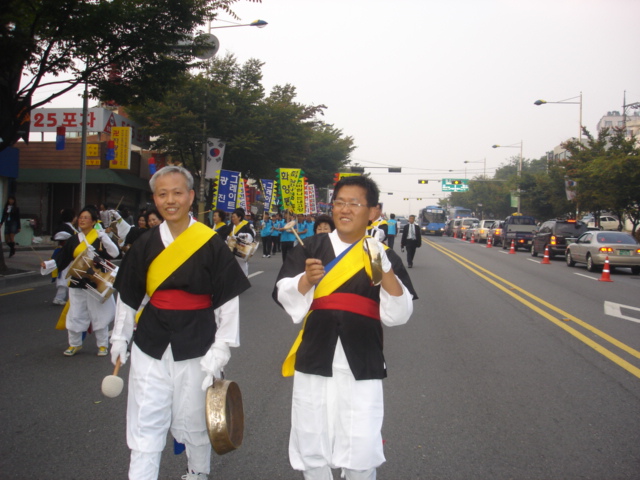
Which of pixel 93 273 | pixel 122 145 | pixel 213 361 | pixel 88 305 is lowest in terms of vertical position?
pixel 88 305

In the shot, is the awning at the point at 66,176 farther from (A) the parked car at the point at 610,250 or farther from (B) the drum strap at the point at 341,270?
(B) the drum strap at the point at 341,270

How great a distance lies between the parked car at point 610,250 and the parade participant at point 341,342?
17757mm

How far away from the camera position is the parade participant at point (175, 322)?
10.2 feet

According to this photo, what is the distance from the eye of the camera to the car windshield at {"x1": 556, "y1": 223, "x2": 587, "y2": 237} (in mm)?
24656

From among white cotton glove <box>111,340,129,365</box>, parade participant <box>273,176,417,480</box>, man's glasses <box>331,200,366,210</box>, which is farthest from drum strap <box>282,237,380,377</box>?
white cotton glove <box>111,340,129,365</box>

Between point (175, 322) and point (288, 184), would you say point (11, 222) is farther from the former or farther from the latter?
point (175, 322)

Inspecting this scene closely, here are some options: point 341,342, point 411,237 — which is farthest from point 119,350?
point 411,237

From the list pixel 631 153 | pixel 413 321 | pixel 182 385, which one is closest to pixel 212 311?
pixel 182 385

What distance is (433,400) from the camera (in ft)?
17.0

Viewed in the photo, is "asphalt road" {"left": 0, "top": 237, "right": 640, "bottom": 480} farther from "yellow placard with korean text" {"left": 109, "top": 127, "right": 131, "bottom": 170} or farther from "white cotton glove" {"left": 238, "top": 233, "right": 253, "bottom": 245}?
"yellow placard with korean text" {"left": 109, "top": 127, "right": 131, "bottom": 170}

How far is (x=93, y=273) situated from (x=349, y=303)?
432 centimetres

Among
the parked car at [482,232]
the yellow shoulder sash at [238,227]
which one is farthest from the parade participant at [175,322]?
the parked car at [482,232]

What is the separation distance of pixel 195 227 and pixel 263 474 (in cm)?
154

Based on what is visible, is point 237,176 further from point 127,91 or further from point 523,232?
point 523,232
